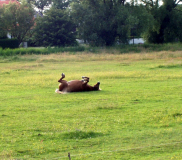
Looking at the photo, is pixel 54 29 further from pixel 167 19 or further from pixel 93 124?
pixel 93 124

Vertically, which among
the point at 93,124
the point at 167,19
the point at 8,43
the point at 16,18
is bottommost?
the point at 93,124

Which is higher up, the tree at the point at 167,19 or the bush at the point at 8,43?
the tree at the point at 167,19

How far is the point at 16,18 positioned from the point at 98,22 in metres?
13.2

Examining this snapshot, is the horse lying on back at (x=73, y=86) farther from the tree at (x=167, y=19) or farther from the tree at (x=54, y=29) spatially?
the tree at (x=167, y=19)

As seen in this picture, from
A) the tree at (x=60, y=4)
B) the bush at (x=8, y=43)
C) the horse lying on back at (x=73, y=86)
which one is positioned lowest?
the horse lying on back at (x=73, y=86)

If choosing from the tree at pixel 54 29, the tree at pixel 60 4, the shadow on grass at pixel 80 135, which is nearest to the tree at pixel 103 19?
the tree at pixel 54 29

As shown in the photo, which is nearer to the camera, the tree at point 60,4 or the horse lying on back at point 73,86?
the horse lying on back at point 73,86

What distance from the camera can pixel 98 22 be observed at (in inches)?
1777

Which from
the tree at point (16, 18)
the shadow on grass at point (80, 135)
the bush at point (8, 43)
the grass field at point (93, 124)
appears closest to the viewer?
the grass field at point (93, 124)

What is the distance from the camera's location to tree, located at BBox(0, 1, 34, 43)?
4684 cm

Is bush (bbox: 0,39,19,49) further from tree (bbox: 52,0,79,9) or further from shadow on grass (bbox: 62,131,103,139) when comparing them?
shadow on grass (bbox: 62,131,103,139)

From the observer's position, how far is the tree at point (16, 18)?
46.8 meters

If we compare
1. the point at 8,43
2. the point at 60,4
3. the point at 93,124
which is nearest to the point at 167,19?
the point at 60,4

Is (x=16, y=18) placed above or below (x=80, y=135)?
above
